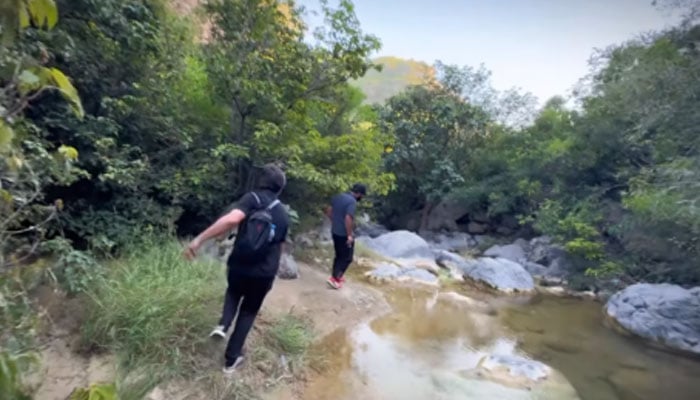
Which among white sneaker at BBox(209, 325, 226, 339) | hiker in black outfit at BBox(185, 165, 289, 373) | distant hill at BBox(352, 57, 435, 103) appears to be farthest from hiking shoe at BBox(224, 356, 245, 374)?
distant hill at BBox(352, 57, 435, 103)

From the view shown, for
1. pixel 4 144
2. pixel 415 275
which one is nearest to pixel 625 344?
pixel 415 275

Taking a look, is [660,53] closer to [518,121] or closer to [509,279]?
[509,279]

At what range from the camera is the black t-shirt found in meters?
3.10

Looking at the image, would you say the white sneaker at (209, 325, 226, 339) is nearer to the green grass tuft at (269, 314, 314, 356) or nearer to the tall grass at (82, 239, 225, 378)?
the tall grass at (82, 239, 225, 378)

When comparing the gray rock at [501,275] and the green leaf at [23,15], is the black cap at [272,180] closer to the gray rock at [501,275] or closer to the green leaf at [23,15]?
the green leaf at [23,15]

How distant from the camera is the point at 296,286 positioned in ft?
18.3

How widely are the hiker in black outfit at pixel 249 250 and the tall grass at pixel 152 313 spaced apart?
0.90ft

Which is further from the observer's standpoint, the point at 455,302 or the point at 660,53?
the point at 660,53

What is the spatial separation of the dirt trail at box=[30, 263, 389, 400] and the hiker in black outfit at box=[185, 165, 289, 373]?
18.1 inches

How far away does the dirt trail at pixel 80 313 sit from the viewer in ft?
9.27

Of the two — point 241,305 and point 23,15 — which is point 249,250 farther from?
point 23,15

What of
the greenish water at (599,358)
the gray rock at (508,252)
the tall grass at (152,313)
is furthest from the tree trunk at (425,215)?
the tall grass at (152,313)

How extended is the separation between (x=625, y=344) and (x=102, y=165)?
6979 millimetres

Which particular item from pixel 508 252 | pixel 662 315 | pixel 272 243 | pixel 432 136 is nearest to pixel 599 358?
pixel 662 315
